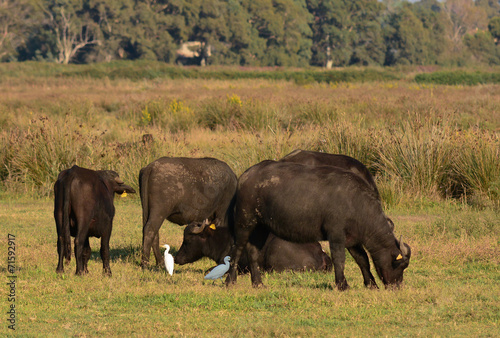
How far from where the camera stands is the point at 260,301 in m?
7.92

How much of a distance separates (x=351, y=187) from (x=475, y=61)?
103002 millimetres

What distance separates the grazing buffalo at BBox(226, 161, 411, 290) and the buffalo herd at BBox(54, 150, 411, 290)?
0.01m

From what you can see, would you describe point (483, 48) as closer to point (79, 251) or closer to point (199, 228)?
point (199, 228)

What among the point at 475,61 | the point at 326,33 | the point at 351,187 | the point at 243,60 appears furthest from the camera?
the point at 475,61

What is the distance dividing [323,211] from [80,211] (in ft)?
9.74

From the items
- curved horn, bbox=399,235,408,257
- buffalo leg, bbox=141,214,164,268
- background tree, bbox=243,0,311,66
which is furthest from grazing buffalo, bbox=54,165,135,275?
background tree, bbox=243,0,311,66

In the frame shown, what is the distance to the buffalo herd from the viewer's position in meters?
8.05

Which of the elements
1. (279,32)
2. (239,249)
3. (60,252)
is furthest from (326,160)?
(279,32)

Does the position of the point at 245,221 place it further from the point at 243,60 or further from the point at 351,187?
the point at 243,60

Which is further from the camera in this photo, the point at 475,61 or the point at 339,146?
→ the point at 475,61

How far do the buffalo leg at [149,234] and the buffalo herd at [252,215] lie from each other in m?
0.01

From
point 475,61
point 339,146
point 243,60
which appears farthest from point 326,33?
point 339,146

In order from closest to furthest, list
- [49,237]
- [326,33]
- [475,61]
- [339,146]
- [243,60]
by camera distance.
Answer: [49,237] < [339,146] < [243,60] < [326,33] < [475,61]

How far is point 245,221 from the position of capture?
8.45 meters
